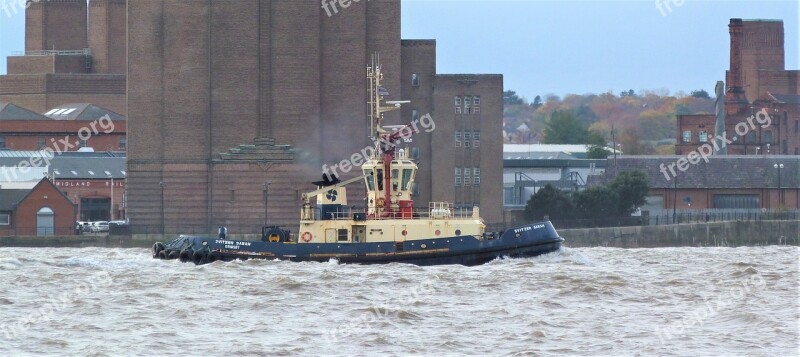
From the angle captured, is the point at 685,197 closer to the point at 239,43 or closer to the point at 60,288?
Answer: the point at 239,43

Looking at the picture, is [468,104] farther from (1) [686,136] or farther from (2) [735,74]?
(1) [686,136]

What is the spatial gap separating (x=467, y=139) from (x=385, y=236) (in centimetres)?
4232

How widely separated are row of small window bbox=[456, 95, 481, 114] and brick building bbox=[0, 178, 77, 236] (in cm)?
2298

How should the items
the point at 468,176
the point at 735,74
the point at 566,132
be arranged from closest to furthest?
the point at 468,176 < the point at 735,74 < the point at 566,132

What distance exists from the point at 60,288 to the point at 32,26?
94.5m

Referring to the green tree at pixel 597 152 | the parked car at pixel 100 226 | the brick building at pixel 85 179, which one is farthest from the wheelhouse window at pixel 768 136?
the parked car at pixel 100 226

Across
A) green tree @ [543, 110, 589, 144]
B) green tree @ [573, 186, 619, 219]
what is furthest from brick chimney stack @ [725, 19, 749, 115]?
green tree @ [543, 110, 589, 144]

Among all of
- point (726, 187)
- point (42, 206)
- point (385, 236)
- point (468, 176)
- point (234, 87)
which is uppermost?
point (234, 87)

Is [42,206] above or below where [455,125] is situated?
below

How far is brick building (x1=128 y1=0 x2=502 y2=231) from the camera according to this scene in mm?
94125

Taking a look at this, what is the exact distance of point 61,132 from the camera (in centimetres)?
12006

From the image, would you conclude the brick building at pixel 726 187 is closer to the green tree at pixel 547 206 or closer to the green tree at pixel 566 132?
the green tree at pixel 547 206

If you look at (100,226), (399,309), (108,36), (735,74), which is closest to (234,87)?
(100,226)

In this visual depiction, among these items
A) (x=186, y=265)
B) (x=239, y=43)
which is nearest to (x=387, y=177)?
(x=186, y=265)
